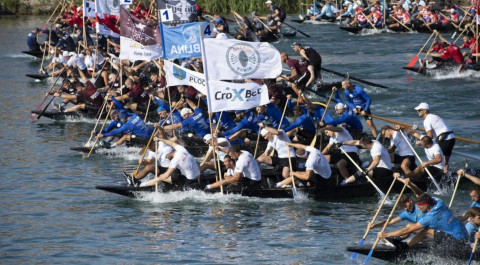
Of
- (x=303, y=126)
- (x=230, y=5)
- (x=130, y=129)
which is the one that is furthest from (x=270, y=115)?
(x=230, y=5)

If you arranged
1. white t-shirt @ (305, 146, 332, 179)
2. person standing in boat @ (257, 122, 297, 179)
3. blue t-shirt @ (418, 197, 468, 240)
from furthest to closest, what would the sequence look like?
person standing in boat @ (257, 122, 297, 179) < white t-shirt @ (305, 146, 332, 179) < blue t-shirt @ (418, 197, 468, 240)

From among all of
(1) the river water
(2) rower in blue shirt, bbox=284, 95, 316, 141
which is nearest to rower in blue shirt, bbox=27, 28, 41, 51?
(1) the river water

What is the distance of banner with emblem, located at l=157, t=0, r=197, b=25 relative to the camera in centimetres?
2616

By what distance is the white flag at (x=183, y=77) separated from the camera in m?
20.5

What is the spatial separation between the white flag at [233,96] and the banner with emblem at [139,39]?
5847 mm

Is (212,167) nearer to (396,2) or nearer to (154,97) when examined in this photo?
(154,97)

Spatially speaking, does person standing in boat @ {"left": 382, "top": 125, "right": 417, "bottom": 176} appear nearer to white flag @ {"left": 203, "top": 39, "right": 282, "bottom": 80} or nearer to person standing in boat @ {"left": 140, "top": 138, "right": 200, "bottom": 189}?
white flag @ {"left": 203, "top": 39, "right": 282, "bottom": 80}

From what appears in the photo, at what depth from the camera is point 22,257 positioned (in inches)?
639

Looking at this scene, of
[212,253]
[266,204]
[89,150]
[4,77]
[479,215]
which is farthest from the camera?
[4,77]

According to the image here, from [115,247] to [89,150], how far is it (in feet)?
27.7

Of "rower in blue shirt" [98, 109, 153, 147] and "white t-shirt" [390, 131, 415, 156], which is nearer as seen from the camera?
"white t-shirt" [390, 131, 415, 156]

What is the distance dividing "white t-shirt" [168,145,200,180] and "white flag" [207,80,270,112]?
1.18m

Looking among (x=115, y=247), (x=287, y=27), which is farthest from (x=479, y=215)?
(x=287, y=27)

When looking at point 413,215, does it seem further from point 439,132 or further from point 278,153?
point 278,153
